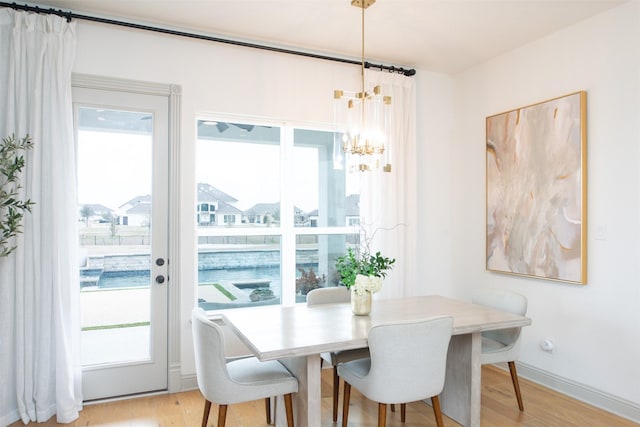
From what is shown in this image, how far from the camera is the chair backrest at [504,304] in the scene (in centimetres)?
299

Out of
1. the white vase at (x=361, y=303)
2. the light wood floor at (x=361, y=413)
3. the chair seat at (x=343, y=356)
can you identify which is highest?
the white vase at (x=361, y=303)

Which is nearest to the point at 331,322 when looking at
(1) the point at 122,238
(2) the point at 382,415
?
(2) the point at 382,415

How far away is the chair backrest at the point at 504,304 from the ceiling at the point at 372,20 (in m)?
2.05

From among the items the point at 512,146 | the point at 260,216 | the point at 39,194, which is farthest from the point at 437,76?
the point at 39,194

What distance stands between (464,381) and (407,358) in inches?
33.2

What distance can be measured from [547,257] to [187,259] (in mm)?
2902

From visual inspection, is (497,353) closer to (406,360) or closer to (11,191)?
(406,360)

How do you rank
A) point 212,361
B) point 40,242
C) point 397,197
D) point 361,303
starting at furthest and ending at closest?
point 397,197, point 40,242, point 361,303, point 212,361

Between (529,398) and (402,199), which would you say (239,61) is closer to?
(402,199)

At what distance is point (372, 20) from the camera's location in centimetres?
331

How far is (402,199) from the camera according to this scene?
421 cm

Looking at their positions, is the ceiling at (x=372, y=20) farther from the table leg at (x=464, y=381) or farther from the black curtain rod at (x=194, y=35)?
the table leg at (x=464, y=381)

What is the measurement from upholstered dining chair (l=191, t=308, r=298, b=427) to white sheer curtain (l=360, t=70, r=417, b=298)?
6.29 ft

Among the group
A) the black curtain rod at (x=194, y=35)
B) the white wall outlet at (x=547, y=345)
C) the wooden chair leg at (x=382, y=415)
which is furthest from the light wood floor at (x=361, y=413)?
the black curtain rod at (x=194, y=35)
